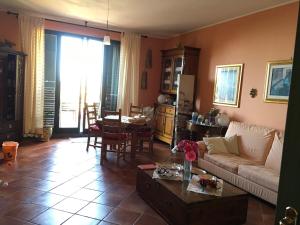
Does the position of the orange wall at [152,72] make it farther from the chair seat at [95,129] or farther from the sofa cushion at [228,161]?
the sofa cushion at [228,161]

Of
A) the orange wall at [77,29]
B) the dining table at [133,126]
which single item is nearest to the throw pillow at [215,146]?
the dining table at [133,126]

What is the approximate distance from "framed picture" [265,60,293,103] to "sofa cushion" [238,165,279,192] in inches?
43.1

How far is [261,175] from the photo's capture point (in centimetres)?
321

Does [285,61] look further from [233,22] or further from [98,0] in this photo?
[98,0]

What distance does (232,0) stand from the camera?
389cm

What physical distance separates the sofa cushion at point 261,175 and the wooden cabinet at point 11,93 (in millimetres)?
4276

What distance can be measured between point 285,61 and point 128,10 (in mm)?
2762

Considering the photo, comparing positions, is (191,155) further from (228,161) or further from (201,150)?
(201,150)

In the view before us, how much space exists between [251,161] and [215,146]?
23.2 inches

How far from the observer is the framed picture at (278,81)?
3779 mm

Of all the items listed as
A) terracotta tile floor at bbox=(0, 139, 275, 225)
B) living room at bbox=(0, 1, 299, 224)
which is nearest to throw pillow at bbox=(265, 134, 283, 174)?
living room at bbox=(0, 1, 299, 224)

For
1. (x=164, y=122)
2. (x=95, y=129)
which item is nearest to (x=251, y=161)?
(x=164, y=122)

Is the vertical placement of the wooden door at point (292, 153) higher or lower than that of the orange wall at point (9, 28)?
lower

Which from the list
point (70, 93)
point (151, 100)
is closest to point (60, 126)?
point (70, 93)
